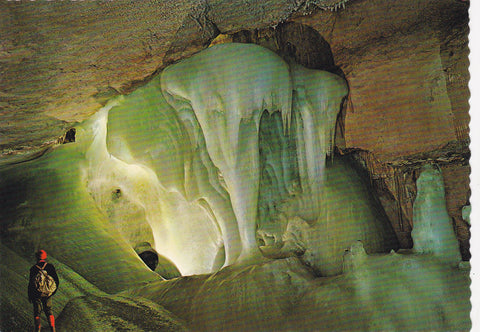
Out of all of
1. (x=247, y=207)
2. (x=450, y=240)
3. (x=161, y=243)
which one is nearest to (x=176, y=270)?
(x=161, y=243)

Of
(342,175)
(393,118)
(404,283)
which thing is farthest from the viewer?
(342,175)

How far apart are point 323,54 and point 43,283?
10.3 ft

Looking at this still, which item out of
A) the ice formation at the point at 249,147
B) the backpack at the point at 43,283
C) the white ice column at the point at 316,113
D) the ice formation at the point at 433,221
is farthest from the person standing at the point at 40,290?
the ice formation at the point at 433,221

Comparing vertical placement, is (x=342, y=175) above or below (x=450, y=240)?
above

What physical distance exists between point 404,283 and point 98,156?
142 inches

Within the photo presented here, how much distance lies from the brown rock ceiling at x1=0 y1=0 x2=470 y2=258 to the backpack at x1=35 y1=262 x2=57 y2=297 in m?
1.64

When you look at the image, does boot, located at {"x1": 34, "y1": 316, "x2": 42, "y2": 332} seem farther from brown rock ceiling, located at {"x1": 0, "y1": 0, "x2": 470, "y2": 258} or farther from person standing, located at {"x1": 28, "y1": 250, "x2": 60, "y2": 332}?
brown rock ceiling, located at {"x1": 0, "y1": 0, "x2": 470, "y2": 258}

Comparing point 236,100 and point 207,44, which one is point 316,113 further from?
point 207,44

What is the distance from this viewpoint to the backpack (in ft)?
11.3

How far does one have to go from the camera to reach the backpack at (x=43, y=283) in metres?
3.43

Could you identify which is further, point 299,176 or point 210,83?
point 299,176

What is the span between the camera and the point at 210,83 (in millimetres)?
4422

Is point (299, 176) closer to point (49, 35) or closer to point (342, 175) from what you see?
point (342, 175)

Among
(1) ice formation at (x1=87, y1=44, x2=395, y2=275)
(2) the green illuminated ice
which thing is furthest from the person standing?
(1) ice formation at (x1=87, y1=44, x2=395, y2=275)
